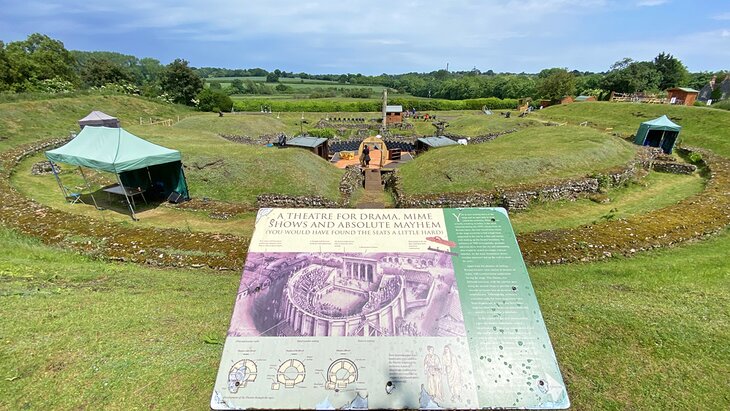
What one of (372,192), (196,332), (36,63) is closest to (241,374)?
(196,332)

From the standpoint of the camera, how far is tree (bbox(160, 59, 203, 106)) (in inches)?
2286

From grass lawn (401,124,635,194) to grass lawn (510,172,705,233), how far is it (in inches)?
89.1

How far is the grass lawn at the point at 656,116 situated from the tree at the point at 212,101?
55.6m

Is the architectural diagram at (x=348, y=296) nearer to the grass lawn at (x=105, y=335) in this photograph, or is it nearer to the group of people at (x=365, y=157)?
the grass lawn at (x=105, y=335)

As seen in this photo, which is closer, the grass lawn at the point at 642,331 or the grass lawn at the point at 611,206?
the grass lawn at the point at 642,331

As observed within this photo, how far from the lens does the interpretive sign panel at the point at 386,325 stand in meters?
4.36

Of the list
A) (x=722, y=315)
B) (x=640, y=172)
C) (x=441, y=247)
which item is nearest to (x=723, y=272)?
(x=722, y=315)

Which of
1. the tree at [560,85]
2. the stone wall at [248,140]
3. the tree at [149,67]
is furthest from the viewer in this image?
the tree at [149,67]

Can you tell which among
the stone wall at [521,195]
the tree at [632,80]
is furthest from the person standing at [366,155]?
the tree at [632,80]

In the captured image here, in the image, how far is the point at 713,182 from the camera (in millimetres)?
17484

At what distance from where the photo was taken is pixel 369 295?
5.00 m

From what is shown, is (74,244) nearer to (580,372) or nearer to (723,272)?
(580,372)

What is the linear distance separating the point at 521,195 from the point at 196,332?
15.4 m

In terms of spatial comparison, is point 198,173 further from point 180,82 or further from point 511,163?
point 180,82
